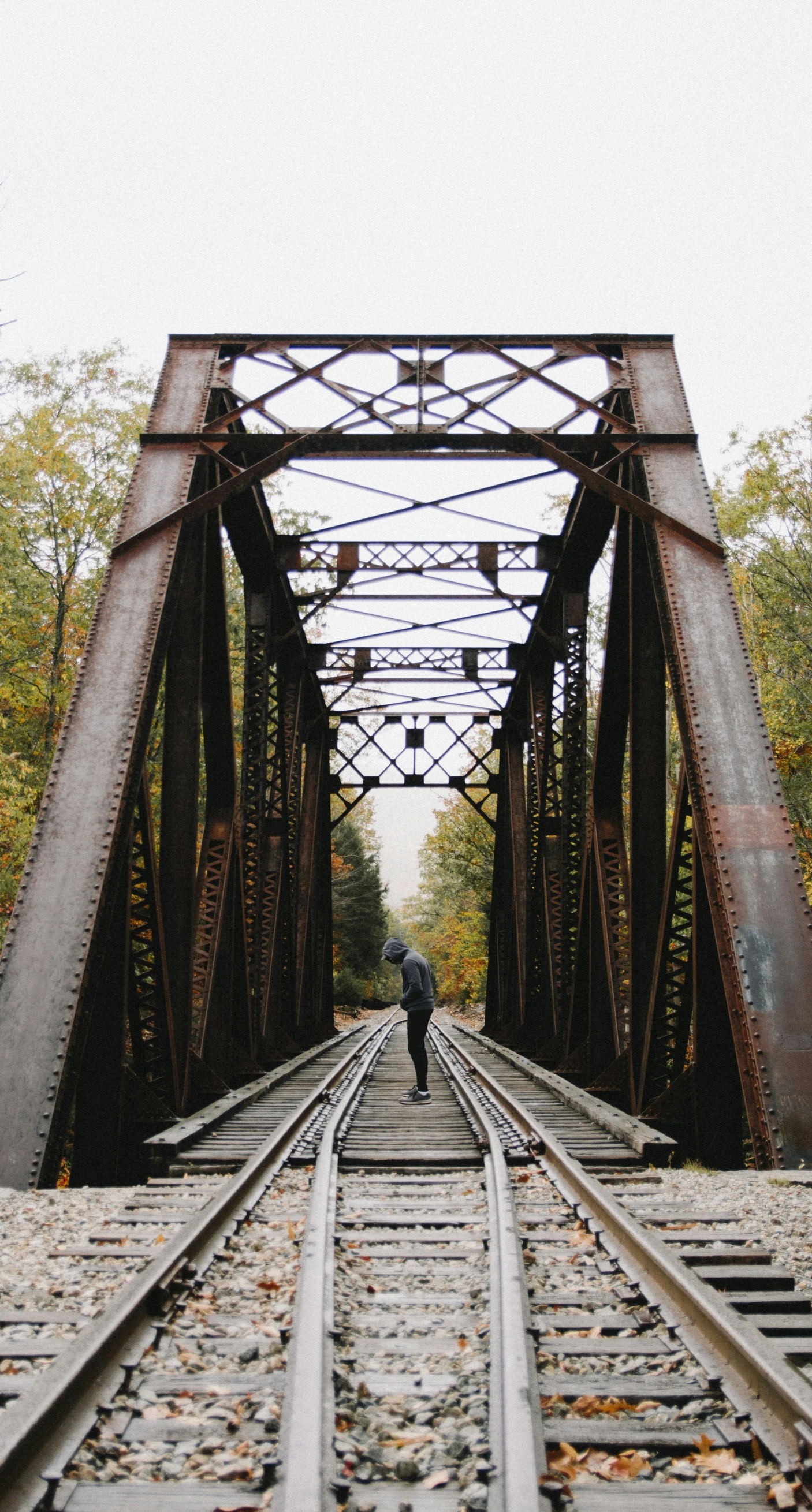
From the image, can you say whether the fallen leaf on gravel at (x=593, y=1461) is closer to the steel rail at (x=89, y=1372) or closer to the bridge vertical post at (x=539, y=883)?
the steel rail at (x=89, y=1372)

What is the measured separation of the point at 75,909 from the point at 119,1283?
2692 mm

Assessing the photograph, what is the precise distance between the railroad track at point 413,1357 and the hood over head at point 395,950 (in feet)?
11.3

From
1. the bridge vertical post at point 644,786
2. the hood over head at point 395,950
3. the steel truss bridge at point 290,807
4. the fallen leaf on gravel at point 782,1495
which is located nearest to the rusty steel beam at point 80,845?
A: the steel truss bridge at point 290,807

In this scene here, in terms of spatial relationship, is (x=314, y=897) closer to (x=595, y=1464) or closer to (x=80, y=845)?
(x=80, y=845)

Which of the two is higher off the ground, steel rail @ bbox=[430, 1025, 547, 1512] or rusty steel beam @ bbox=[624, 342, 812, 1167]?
rusty steel beam @ bbox=[624, 342, 812, 1167]

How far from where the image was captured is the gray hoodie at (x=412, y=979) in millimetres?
8461

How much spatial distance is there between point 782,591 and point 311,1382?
18.3 metres

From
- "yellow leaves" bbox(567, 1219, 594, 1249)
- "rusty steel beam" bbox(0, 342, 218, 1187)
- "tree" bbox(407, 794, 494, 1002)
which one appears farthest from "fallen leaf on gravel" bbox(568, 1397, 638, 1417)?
"tree" bbox(407, 794, 494, 1002)

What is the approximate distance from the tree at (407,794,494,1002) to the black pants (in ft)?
63.2

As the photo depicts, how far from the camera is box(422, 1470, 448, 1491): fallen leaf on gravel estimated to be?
2004 millimetres

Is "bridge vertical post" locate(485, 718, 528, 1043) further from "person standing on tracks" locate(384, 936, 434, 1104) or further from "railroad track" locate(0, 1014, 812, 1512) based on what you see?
"railroad track" locate(0, 1014, 812, 1512)

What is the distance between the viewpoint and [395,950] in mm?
8445

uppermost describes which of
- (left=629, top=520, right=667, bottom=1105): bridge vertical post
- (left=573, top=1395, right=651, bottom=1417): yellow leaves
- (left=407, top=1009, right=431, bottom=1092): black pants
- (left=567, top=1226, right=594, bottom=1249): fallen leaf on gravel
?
(left=629, top=520, right=667, bottom=1105): bridge vertical post

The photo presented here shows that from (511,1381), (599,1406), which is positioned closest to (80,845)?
(511,1381)
